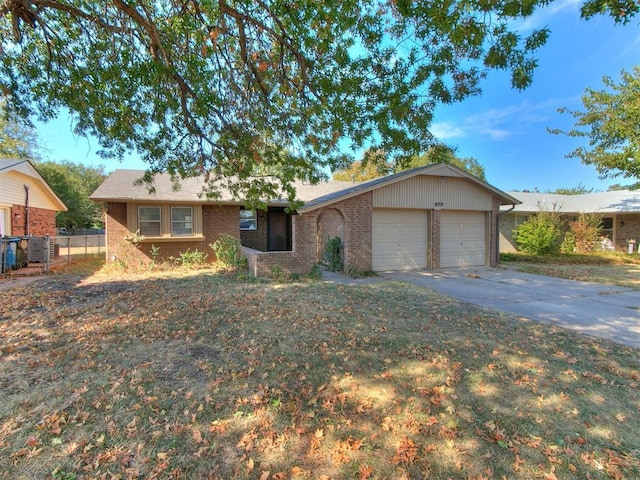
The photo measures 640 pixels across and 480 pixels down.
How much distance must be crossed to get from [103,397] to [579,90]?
820 inches

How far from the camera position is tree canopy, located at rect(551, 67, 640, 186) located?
14719 mm

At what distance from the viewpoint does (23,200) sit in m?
14.4

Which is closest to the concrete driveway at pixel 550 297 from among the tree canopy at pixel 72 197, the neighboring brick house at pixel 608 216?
the neighboring brick house at pixel 608 216

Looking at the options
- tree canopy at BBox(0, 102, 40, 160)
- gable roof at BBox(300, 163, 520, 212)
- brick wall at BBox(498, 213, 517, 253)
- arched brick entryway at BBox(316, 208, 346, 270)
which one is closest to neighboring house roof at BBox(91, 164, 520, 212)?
gable roof at BBox(300, 163, 520, 212)

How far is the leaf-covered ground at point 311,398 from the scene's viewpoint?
8.20 ft

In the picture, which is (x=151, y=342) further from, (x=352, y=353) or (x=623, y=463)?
(x=623, y=463)

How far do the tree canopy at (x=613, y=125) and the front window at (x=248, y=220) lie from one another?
15.7 metres

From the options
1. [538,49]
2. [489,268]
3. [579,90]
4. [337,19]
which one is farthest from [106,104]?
[579,90]

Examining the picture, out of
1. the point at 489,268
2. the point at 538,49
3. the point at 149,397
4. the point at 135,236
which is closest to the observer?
the point at 149,397

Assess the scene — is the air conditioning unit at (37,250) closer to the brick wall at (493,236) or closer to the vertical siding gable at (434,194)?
the vertical siding gable at (434,194)

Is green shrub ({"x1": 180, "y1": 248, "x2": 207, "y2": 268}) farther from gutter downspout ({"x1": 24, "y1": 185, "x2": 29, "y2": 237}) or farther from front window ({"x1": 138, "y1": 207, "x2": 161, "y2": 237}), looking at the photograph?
gutter downspout ({"x1": 24, "y1": 185, "x2": 29, "y2": 237})

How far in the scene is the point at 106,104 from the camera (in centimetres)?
650

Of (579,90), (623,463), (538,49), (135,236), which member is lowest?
(623,463)

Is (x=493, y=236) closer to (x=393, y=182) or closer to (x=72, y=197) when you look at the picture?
(x=393, y=182)
